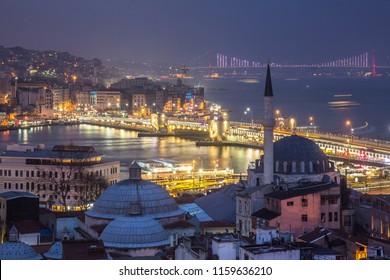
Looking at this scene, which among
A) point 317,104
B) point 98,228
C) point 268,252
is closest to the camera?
point 268,252

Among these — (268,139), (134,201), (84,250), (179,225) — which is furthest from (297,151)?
(84,250)

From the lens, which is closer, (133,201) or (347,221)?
(133,201)

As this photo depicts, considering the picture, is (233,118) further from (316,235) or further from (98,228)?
(316,235)

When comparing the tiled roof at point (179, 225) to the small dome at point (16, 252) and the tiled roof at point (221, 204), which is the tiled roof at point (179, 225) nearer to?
the tiled roof at point (221, 204)

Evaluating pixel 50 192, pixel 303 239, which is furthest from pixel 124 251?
pixel 50 192

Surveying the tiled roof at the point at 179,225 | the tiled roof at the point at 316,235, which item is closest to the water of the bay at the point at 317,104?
the tiled roof at the point at 179,225

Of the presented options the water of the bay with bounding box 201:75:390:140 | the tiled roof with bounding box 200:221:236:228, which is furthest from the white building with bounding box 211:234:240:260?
the water of the bay with bounding box 201:75:390:140
